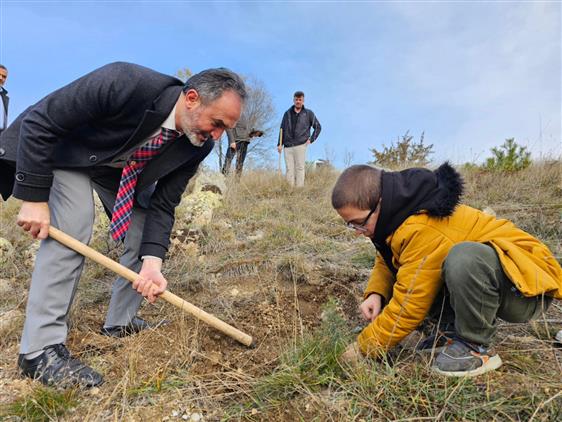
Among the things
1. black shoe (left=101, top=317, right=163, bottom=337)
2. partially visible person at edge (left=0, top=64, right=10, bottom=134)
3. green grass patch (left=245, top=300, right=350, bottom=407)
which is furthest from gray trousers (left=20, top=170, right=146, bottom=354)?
partially visible person at edge (left=0, top=64, right=10, bottom=134)

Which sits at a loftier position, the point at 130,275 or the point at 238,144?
the point at 238,144

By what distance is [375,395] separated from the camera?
1542mm

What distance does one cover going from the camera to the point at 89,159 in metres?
2.06

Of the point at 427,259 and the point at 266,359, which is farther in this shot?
the point at 266,359

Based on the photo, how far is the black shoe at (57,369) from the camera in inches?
71.0

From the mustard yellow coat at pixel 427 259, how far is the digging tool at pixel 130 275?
28.1 inches

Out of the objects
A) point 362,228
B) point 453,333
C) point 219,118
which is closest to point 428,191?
point 362,228

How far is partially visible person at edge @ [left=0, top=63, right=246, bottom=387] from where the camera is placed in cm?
187

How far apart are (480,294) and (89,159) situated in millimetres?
2045

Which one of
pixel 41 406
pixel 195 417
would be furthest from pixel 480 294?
pixel 41 406

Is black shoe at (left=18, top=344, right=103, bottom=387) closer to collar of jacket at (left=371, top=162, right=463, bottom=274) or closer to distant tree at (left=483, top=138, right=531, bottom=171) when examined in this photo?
collar of jacket at (left=371, top=162, right=463, bottom=274)

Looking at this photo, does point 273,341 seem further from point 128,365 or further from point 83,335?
point 83,335

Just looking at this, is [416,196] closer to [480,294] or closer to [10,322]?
[480,294]

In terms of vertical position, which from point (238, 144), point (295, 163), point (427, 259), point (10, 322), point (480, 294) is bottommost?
point (10, 322)
